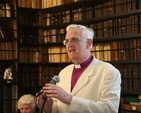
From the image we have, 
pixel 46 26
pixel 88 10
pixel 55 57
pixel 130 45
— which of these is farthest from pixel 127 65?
pixel 46 26

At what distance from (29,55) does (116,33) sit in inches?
67.2

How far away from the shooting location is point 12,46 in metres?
4.67

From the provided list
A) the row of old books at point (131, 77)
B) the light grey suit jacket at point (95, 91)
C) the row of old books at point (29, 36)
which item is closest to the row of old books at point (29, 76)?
the row of old books at point (29, 36)

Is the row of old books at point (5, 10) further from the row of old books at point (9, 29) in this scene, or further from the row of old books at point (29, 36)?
the row of old books at point (29, 36)

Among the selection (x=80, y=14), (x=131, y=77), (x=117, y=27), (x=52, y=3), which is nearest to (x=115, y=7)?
(x=117, y=27)

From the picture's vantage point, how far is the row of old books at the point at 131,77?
3.65 metres

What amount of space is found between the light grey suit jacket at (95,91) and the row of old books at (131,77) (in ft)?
4.89

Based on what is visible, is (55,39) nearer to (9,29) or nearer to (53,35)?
(53,35)

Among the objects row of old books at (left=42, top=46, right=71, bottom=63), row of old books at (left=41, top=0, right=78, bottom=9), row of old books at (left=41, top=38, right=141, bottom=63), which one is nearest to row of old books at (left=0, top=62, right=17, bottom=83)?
row of old books at (left=42, top=46, right=71, bottom=63)

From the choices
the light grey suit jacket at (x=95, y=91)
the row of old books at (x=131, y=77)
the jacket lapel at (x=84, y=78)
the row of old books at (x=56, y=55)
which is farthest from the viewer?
the row of old books at (x=56, y=55)

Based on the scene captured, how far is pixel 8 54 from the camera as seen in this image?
4617 mm

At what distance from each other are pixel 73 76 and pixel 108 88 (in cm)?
41

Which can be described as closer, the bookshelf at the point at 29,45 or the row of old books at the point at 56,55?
the row of old books at the point at 56,55

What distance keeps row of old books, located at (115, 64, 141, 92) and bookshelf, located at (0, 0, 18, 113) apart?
1773 millimetres
